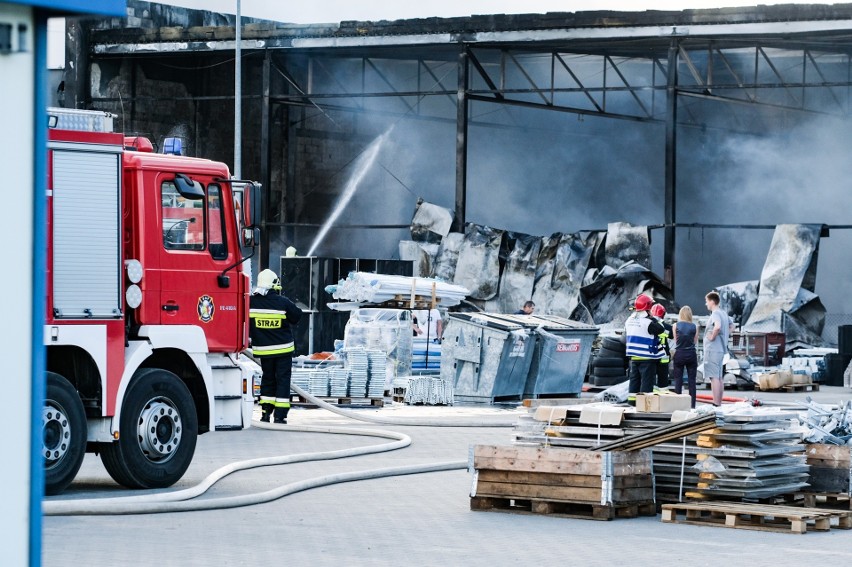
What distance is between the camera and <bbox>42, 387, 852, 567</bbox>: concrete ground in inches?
360

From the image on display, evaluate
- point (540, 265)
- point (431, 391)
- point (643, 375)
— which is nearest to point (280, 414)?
point (643, 375)

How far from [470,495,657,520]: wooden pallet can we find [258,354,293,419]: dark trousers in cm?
630

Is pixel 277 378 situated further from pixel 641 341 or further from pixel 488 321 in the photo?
pixel 488 321

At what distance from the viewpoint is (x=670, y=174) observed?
33.7 meters

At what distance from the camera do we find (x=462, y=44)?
1364 inches

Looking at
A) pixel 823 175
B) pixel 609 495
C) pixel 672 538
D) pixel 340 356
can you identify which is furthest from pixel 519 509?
pixel 823 175

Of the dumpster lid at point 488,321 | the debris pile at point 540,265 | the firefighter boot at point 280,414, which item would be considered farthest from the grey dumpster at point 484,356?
the debris pile at point 540,265

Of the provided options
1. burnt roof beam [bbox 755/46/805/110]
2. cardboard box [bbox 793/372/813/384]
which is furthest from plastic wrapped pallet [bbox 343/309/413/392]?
burnt roof beam [bbox 755/46/805/110]

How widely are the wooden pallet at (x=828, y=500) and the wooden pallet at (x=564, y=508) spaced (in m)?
1.24

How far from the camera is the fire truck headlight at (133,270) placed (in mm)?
11961

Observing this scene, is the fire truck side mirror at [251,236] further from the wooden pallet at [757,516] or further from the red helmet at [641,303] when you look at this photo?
the red helmet at [641,303]

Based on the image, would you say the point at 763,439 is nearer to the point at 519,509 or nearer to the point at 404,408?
the point at 519,509

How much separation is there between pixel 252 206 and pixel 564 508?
12.7 ft

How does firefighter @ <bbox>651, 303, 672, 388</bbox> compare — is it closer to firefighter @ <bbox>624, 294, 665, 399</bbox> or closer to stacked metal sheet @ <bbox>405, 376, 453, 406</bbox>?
firefighter @ <bbox>624, 294, 665, 399</bbox>
